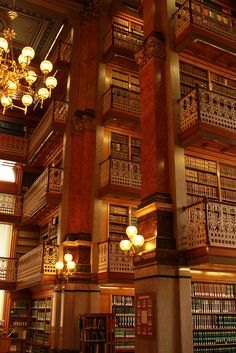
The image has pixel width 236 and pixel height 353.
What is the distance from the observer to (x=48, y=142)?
1233 centimetres

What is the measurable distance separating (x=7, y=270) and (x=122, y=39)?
25.2 feet

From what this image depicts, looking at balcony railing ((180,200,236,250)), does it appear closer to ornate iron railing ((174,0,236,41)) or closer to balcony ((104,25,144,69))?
ornate iron railing ((174,0,236,41))

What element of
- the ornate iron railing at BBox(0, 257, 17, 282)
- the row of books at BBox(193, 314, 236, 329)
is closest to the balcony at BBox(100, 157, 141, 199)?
the row of books at BBox(193, 314, 236, 329)

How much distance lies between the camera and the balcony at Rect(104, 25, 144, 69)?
1130 centimetres

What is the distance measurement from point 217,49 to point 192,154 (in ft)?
7.79

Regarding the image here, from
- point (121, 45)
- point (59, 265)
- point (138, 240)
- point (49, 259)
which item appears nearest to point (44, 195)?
point (49, 259)

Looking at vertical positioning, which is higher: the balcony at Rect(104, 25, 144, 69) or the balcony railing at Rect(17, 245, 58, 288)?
the balcony at Rect(104, 25, 144, 69)

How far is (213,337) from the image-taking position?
7.56 metres

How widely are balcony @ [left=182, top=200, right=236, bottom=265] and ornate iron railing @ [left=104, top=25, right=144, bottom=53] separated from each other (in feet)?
20.6

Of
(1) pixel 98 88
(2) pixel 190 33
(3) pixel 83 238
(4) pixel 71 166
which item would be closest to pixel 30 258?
(3) pixel 83 238

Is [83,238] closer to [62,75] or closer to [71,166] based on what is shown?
[71,166]

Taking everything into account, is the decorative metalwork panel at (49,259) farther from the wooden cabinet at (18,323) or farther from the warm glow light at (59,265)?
the wooden cabinet at (18,323)

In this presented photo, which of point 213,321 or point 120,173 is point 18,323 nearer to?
point 120,173

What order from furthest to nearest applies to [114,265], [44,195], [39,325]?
[39,325] → [44,195] → [114,265]
